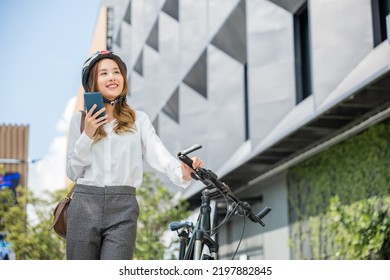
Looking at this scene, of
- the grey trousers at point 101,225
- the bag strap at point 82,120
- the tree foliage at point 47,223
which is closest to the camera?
the grey trousers at point 101,225

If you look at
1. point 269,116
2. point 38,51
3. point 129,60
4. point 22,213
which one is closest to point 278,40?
point 269,116

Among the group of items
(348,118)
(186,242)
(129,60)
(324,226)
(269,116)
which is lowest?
(186,242)

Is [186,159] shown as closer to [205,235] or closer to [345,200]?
[205,235]

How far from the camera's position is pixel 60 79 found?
28.5 feet

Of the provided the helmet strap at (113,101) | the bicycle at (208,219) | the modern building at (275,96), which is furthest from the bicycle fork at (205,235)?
the modern building at (275,96)

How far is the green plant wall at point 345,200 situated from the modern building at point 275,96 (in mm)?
29

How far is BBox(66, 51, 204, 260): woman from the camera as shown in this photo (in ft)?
10.8

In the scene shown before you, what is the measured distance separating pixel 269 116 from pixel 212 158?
295 centimetres

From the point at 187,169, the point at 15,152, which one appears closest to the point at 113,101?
the point at 187,169

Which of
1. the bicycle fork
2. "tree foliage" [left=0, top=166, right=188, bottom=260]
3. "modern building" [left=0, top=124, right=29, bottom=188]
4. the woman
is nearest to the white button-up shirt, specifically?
the woman

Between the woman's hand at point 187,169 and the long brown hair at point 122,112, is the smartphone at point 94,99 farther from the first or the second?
the woman's hand at point 187,169

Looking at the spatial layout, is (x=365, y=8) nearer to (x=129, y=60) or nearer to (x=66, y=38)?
(x=66, y=38)

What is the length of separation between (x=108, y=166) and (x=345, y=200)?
27.2 ft

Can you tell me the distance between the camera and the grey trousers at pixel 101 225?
10.7ft
